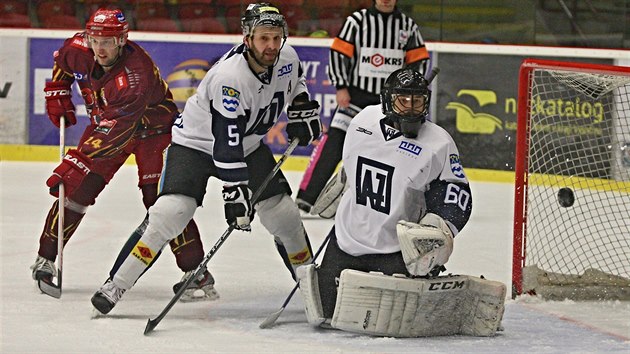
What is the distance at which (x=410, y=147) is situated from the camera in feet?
12.7

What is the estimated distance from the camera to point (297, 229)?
431 cm

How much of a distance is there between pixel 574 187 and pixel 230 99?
2.32 m

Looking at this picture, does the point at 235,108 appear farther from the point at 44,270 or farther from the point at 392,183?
the point at 44,270

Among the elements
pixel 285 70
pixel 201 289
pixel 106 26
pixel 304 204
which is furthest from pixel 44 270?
pixel 304 204

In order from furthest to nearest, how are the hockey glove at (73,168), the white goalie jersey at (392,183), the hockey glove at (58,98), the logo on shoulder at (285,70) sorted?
the hockey glove at (58,98), the hockey glove at (73,168), the logo on shoulder at (285,70), the white goalie jersey at (392,183)

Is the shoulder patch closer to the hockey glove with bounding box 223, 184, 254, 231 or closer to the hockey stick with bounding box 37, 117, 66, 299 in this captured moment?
the hockey stick with bounding box 37, 117, 66, 299

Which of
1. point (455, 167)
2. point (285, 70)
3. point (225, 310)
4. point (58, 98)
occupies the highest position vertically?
point (285, 70)

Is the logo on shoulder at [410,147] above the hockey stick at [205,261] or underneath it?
above

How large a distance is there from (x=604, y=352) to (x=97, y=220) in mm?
3008

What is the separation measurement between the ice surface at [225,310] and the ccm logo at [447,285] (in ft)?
0.50

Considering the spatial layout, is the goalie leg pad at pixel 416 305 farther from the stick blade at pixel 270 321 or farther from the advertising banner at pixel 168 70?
the advertising banner at pixel 168 70

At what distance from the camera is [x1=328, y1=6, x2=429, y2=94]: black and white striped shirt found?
21.0ft

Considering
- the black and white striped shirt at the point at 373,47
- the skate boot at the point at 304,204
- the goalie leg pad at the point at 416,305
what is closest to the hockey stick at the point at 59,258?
the goalie leg pad at the point at 416,305

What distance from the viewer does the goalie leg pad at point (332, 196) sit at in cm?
416
